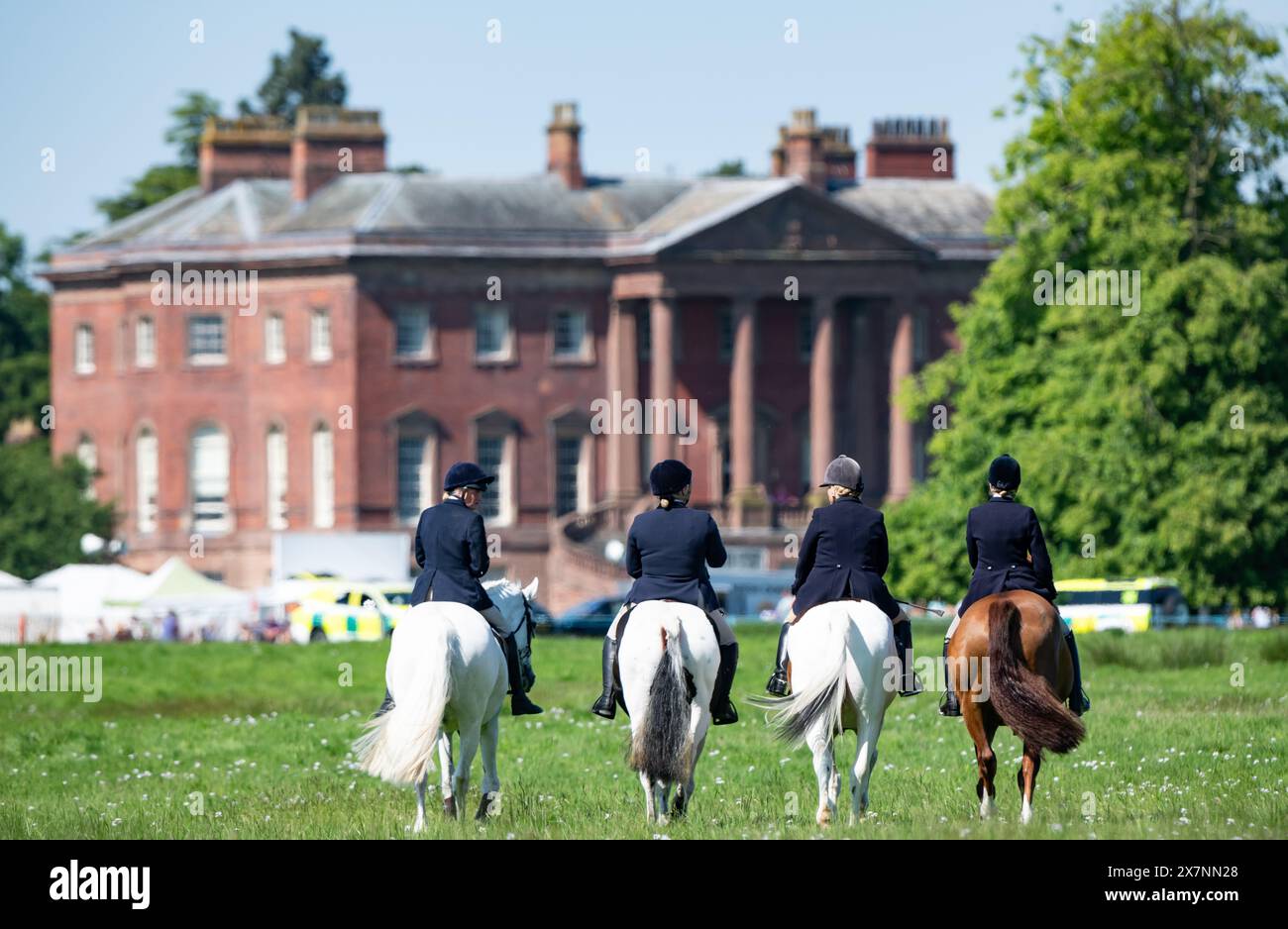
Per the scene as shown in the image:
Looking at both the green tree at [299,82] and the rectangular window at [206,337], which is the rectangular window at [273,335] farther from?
the green tree at [299,82]

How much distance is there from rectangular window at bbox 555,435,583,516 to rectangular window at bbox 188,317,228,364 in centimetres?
1022

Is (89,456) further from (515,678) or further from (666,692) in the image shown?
(666,692)

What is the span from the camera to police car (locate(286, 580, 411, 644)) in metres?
58.6

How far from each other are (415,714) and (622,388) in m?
62.6

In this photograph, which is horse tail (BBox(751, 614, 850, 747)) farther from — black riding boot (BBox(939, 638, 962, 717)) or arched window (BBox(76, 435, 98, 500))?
arched window (BBox(76, 435, 98, 500))

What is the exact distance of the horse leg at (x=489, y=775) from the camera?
62.2 ft

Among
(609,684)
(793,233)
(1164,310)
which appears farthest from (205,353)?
(609,684)

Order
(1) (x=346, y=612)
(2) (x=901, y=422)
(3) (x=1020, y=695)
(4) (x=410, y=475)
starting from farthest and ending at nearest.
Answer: (2) (x=901, y=422)
(4) (x=410, y=475)
(1) (x=346, y=612)
(3) (x=1020, y=695)

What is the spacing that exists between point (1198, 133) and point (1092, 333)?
4540 mm

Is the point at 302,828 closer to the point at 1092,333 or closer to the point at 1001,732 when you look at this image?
the point at 1001,732

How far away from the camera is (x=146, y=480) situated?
82.8m

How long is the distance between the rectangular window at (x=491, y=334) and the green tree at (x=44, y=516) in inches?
456

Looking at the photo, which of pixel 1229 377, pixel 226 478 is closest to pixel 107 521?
pixel 226 478

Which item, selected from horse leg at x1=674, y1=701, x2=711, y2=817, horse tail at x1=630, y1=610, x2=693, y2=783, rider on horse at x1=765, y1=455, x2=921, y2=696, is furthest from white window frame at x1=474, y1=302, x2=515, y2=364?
horse tail at x1=630, y1=610, x2=693, y2=783
